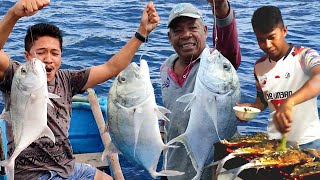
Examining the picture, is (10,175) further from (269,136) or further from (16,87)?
(269,136)

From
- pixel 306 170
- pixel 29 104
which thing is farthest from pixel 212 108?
pixel 29 104

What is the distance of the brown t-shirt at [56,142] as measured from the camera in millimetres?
4273

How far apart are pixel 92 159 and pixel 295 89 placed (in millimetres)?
3119

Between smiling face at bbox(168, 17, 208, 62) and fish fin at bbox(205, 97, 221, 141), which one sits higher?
smiling face at bbox(168, 17, 208, 62)

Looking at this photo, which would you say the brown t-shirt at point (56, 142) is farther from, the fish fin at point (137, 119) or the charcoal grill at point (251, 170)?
the charcoal grill at point (251, 170)

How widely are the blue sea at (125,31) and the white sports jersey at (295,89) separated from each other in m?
3.46

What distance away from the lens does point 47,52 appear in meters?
4.26

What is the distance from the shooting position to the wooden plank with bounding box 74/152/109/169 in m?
6.41

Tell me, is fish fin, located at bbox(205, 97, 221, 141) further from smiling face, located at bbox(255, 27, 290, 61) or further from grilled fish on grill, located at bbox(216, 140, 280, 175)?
smiling face, located at bbox(255, 27, 290, 61)

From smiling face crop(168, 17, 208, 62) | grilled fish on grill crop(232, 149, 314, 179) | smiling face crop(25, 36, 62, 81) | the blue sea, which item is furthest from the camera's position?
the blue sea

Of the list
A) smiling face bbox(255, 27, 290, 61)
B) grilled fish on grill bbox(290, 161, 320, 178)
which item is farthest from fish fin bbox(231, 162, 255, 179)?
smiling face bbox(255, 27, 290, 61)

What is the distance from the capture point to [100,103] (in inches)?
280

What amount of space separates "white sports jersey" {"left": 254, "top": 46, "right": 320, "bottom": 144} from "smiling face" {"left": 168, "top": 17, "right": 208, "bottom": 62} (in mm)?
684

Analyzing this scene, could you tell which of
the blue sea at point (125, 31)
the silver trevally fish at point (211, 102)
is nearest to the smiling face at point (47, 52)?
the silver trevally fish at point (211, 102)
